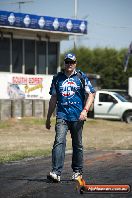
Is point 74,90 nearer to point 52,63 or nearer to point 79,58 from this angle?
point 52,63

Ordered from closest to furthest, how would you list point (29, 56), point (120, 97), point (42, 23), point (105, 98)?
point (42, 23) → point (29, 56) → point (120, 97) → point (105, 98)

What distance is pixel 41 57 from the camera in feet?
94.5

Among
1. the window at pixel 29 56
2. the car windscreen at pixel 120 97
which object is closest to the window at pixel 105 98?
the car windscreen at pixel 120 97

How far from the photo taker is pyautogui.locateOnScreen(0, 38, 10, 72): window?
26.8 m

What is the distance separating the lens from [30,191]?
7.60m

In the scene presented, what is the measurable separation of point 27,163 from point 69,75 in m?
3.32

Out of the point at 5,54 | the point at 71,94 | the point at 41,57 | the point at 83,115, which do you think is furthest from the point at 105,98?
the point at 83,115

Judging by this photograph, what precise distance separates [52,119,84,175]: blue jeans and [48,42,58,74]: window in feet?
68.3

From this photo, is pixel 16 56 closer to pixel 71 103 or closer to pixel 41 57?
pixel 41 57

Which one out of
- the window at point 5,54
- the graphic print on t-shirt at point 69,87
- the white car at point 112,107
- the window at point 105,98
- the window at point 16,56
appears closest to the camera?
the graphic print on t-shirt at point 69,87

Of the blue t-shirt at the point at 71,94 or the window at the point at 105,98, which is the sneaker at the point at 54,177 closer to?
the blue t-shirt at the point at 71,94

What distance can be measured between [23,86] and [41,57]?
2130mm

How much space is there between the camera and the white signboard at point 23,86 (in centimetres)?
2688

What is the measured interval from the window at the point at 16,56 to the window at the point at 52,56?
210 centimetres
